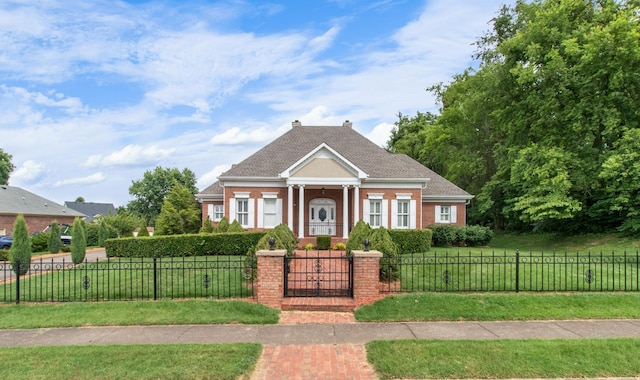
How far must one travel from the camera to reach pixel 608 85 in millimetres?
20922

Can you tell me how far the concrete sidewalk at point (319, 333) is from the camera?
718cm

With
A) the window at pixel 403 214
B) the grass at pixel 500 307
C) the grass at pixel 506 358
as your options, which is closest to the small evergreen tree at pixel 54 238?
the window at pixel 403 214

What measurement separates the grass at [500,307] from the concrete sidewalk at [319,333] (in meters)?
0.26

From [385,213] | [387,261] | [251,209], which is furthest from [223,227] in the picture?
[387,261]

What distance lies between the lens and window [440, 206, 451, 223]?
82.0 feet

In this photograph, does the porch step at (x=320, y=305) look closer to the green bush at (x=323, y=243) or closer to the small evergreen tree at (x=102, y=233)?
the green bush at (x=323, y=243)

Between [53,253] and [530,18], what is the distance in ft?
115

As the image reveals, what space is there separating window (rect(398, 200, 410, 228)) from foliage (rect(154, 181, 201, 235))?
13842 mm

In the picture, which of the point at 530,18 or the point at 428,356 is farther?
the point at 530,18

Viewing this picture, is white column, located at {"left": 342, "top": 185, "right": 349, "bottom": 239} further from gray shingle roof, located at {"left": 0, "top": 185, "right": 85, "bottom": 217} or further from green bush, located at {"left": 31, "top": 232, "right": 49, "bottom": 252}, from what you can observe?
gray shingle roof, located at {"left": 0, "top": 185, "right": 85, "bottom": 217}

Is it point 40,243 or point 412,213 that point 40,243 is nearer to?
point 40,243

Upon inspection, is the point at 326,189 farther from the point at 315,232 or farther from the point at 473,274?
the point at 473,274

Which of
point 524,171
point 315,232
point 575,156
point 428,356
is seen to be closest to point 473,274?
point 428,356

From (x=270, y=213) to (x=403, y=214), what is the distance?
7585 mm
